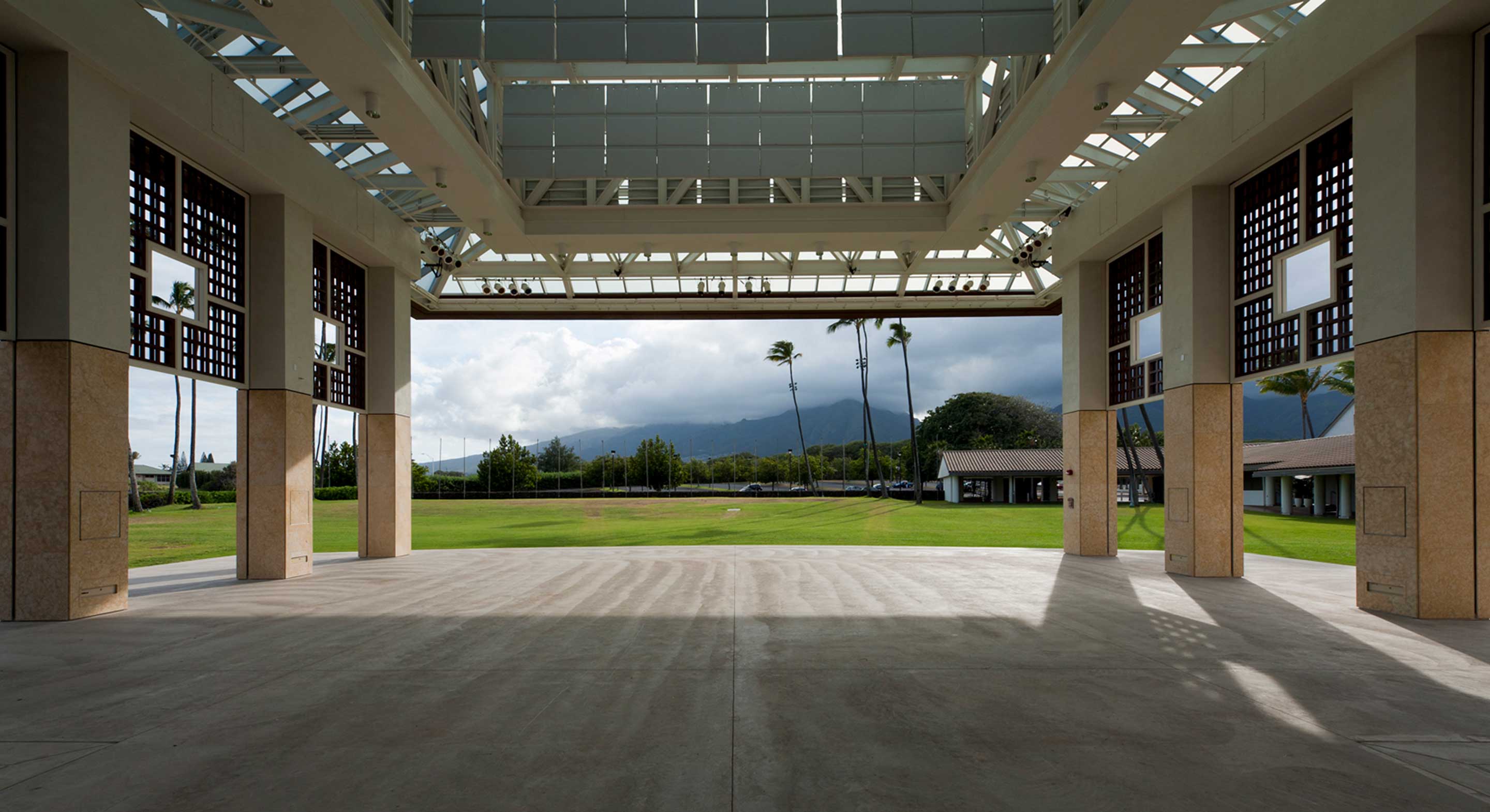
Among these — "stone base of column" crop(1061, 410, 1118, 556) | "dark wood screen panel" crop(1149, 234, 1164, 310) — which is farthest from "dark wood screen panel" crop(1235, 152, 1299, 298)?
"stone base of column" crop(1061, 410, 1118, 556)

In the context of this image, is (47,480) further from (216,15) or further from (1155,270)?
(1155,270)

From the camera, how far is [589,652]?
8125mm

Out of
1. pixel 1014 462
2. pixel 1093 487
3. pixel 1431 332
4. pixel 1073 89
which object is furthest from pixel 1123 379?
pixel 1014 462

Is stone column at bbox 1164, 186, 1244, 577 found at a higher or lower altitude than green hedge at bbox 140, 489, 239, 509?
higher

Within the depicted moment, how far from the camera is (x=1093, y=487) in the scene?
18.5m

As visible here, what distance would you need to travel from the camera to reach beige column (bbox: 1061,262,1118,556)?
18.4 m

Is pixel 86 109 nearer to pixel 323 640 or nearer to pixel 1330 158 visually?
pixel 323 640

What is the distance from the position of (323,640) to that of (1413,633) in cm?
1282

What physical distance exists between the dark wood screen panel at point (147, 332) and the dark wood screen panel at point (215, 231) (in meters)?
1.17

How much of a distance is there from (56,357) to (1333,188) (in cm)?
1837

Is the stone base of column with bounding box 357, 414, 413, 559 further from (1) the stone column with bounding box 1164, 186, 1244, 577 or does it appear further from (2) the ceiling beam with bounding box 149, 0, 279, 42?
(1) the stone column with bounding box 1164, 186, 1244, 577

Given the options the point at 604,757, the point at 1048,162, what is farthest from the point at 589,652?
the point at 1048,162

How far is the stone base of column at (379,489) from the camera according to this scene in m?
18.7

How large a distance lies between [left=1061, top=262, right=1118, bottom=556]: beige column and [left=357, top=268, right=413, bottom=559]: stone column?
16.4m
